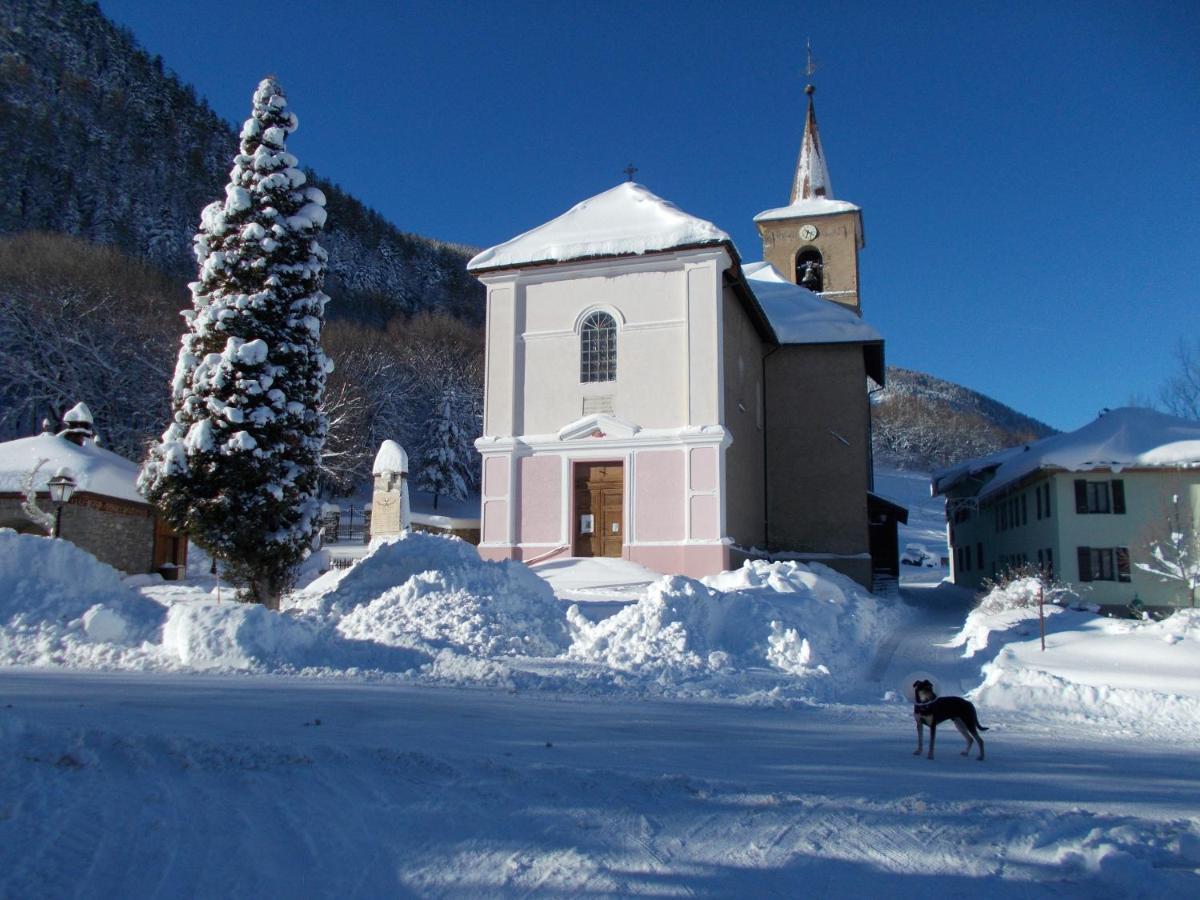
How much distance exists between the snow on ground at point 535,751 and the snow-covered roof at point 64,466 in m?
15.6

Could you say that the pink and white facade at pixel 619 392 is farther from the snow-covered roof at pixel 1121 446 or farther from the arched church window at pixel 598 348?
the snow-covered roof at pixel 1121 446

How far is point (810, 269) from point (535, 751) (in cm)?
3693

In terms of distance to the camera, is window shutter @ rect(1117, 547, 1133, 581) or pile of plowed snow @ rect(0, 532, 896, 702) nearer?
pile of plowed snow @ rect(0, 532, 896, 702)

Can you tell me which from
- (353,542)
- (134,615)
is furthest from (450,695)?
(353,542)

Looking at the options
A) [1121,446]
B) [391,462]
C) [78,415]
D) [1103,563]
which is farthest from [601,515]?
[78,415]

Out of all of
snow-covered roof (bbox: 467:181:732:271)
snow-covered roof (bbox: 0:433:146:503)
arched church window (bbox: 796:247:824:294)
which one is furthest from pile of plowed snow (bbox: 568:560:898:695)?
arched church window (bbox: 796:247:824:294)

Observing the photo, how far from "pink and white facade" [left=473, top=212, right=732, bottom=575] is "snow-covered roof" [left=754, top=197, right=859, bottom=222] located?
65.5 feet

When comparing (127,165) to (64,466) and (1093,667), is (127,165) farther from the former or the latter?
(1093,667)

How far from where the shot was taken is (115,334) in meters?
43.9

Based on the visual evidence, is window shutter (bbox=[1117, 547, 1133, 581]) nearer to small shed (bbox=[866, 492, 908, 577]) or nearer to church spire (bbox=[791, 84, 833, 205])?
small shed (bbox=[866, 492, 908, 577])

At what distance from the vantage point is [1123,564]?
24938 millimetres

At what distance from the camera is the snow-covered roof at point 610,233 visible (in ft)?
74.8

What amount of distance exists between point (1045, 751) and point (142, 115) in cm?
8742

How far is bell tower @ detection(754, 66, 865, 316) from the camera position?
4050 cm
